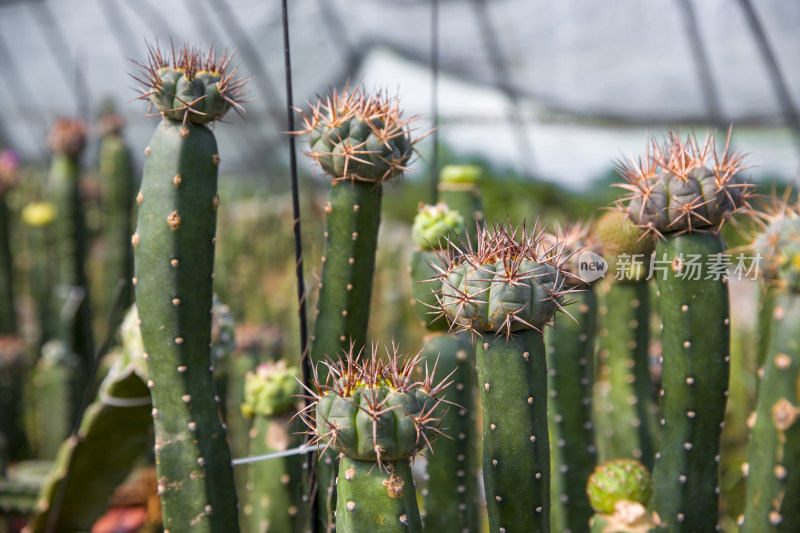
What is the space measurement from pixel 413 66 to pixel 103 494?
8.35 meters

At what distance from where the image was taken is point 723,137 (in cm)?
717

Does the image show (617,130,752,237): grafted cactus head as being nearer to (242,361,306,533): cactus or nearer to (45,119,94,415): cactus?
(242,361,306,533): cactus

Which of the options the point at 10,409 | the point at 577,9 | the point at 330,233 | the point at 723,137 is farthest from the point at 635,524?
the point at 577,9

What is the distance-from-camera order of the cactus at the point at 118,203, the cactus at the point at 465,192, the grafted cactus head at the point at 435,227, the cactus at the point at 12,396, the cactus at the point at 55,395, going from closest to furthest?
the grafted cactus head at the point at 435,227
the cactus at the point at 465,192
the cactus at the point at 55,395
the cactus at the point at 12,396
the cactus at the point at 118,203

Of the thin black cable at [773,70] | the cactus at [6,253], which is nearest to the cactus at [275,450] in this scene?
the cactus at [6,253]

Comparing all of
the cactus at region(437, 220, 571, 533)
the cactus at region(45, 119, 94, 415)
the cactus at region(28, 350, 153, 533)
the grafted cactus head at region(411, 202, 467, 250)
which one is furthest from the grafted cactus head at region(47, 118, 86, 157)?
the cactus at region(437, 220, 571, 533)

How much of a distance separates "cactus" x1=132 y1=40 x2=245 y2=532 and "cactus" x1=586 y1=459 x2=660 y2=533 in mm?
1004

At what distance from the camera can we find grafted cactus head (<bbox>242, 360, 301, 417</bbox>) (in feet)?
7.21

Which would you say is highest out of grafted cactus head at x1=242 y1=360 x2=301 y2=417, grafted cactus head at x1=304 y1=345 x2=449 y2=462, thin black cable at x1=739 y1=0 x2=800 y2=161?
thin black cable at x1=739 y1=0 x2=800 y2=161

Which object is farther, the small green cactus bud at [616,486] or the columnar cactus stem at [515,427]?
the small green cactus bud at [616,486]

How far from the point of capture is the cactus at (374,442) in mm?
1350

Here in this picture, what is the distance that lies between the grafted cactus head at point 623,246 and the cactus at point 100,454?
1.69 m

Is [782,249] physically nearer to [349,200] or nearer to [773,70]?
[349,200]

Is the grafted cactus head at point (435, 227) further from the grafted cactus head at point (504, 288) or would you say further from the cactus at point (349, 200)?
the grafted cactus head at point (504, 288)
